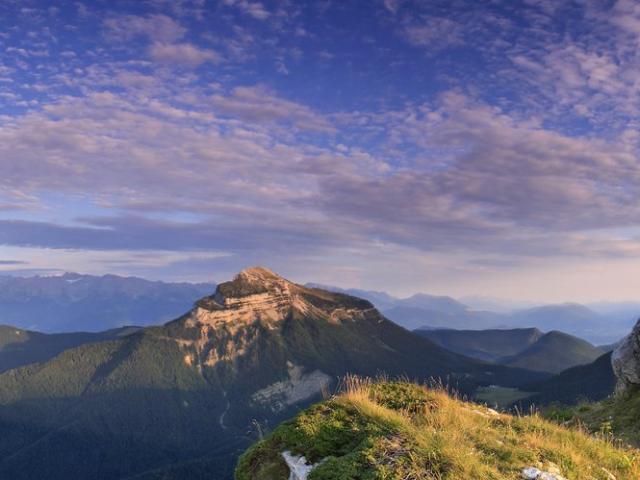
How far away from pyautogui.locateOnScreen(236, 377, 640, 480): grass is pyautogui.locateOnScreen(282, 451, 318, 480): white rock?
19cm

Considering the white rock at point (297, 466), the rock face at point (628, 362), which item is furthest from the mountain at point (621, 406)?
the white rock at point (297, 466)

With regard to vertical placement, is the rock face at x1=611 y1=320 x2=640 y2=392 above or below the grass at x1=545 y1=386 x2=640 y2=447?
above

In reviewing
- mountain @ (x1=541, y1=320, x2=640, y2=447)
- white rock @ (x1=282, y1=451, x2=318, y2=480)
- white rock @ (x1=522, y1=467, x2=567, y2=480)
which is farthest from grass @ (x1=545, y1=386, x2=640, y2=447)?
white rock @ (x1=282, y1=451, x2=318, y2=480)

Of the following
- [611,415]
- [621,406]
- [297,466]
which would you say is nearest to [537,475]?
[297,466]

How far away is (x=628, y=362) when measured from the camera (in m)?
24.1

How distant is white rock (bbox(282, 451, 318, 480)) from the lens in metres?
11.5

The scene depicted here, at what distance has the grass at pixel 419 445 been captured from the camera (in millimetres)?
10188

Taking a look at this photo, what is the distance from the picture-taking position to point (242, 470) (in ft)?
45.0

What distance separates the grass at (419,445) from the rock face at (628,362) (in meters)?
11.6

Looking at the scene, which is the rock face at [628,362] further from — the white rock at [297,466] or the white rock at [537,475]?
the white rock at [297,466]

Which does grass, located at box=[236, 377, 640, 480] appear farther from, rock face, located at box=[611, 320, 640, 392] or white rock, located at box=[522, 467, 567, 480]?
rock face, located at box=[611, 320, 640, 392]

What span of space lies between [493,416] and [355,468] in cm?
803

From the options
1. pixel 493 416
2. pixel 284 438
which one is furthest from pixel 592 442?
pixel 284 438

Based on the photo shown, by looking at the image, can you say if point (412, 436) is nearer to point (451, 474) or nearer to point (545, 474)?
point (451, 474)
